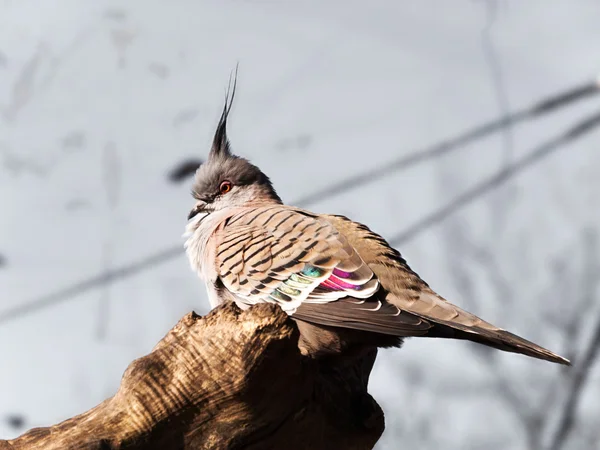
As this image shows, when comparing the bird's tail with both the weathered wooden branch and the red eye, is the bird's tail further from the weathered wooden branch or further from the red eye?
the red eye

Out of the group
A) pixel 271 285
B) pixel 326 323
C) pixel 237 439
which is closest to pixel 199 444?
pixel 237 439

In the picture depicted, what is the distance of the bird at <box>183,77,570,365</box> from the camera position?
12.8ft

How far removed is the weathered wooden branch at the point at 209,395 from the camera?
3.11 metres

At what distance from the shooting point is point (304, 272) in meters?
4.41

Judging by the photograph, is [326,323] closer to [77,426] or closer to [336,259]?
[336,259]

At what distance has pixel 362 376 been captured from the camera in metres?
4.11

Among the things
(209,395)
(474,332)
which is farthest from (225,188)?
(209,395)

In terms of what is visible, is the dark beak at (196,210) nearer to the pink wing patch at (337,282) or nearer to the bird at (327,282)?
the bird at (327,282)

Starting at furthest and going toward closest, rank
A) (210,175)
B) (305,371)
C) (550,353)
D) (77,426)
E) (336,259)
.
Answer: (210,175), (336,259), (550,353), (305,371), (77,426)

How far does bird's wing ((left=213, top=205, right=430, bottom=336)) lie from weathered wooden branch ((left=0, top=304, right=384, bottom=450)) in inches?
30.5

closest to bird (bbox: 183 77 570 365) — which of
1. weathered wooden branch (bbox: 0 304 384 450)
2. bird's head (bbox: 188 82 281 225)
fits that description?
bird's head (bbox: 188 82 281 225)

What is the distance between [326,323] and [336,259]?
0.41 m

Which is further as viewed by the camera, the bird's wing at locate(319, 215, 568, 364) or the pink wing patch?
the pink wing patch

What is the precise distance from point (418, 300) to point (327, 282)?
1.43 feet
